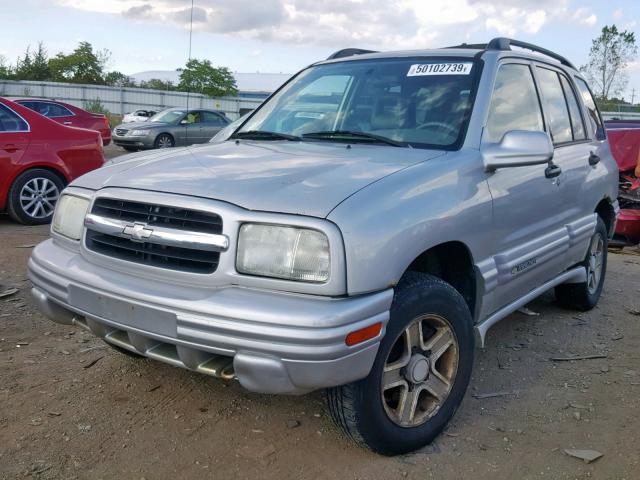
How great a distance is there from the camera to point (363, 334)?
7.79 feet

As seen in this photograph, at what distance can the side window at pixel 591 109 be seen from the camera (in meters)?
4.86

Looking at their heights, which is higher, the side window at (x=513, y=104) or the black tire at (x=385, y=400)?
the side window at (x=513, y=104)

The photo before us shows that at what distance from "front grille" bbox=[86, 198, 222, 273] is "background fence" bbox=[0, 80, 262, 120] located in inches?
1188

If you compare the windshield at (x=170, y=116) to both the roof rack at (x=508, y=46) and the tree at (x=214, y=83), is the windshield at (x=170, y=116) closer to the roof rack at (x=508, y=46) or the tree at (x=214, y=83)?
the tree at (x=214, y=83)

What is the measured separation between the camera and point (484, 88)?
3.41m

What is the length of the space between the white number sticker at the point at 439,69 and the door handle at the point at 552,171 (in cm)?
75

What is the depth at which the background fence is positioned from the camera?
3247 cm

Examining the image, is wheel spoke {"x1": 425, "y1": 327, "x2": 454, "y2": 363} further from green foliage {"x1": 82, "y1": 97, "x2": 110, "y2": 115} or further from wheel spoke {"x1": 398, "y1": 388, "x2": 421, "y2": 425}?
green foliage {"x1": 82, "y1": 97, "x2": 110, "y2": 115}

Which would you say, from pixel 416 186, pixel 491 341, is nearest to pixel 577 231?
pixel 491 341

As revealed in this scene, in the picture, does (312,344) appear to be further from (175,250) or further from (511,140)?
(511,140)

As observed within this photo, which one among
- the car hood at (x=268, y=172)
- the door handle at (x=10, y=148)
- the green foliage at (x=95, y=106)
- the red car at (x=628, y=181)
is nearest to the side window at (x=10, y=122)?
the door handle at (x=10, y=148)

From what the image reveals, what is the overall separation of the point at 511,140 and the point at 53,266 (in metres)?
2.23

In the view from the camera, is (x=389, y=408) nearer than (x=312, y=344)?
No

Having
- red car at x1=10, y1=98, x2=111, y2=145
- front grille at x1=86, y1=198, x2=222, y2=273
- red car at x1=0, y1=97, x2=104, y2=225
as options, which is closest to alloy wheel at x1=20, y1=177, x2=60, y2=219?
red car at x1=0, y1=97, x2=104, y2=225
